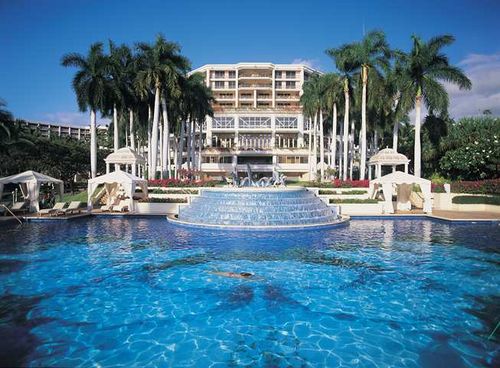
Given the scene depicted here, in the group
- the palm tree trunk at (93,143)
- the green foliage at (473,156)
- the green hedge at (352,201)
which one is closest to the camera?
the green hedge at (352,201)

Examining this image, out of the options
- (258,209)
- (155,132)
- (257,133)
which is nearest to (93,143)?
(155,132)

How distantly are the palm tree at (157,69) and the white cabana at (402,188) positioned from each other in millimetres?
23764

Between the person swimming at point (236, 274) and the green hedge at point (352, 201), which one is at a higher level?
the green hedge at point (352, 201)

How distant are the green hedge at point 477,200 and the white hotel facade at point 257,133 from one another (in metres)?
38.9

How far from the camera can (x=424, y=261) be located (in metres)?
13.5

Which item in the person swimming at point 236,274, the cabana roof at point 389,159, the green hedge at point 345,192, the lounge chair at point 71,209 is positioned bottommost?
the person swimming at point 236,274

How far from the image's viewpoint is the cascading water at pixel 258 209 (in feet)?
69.5

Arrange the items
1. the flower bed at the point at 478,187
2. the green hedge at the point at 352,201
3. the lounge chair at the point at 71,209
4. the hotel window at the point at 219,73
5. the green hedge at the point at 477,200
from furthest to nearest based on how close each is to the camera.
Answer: the hotel window at the point at 219,73
the flower bed at the point at 478,187
the green hedge at the point at 477,200
the green hedge at the point at 352,201
the lounge chair at the point at 71,209

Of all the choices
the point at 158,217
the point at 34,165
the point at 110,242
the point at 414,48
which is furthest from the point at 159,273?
the point at 34,165

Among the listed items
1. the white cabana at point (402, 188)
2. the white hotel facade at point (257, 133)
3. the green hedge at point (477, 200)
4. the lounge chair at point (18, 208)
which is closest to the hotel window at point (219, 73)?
the white hotel facade at point (257, 133)

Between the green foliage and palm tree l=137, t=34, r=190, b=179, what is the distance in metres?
32.2

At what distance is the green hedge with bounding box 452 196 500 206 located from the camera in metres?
27.4

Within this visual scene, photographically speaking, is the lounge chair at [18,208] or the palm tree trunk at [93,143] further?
the palm tree trunk at [93,143]

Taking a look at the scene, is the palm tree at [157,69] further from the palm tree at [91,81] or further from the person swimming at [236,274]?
the person swimming at [236,274]
